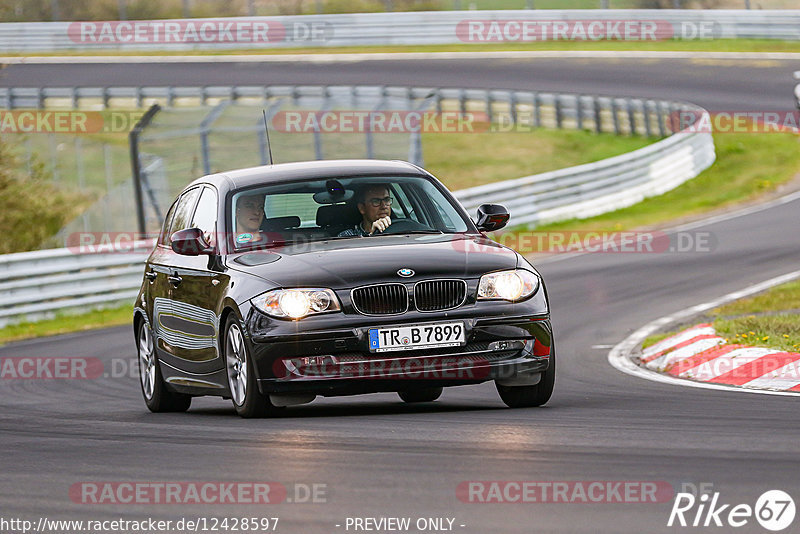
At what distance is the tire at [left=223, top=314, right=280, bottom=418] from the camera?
8.74m

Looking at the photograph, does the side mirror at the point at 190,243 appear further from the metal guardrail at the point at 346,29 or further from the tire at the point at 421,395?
the metal guardrail at the point at 346,29

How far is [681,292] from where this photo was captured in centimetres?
1762

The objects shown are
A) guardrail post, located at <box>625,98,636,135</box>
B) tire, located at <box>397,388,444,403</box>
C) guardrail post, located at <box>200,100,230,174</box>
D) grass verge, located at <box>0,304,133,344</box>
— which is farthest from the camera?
guardrail post, located at <box>625,98,636,135</box>

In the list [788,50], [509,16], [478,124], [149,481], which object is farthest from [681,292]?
[509,16]

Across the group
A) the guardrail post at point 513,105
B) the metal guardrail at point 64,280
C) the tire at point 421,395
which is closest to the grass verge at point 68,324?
the metal guardrail at point 64,280

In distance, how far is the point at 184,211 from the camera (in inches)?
428

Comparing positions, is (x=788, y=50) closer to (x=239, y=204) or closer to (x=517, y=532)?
(x=239, y=204)

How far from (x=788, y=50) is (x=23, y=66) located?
26374mm

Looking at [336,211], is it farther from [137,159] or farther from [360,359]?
[137,159]

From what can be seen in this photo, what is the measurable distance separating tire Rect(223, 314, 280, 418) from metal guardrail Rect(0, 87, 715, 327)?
12017 millimetres

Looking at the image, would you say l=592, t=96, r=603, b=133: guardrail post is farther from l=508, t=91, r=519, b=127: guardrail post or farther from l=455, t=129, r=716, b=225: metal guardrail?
l=455, t=129, r=716, b=225: metal guardrail

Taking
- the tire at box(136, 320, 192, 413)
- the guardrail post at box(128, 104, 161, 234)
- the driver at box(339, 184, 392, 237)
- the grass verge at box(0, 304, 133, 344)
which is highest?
the driver at box(339, 184, 392, 237)

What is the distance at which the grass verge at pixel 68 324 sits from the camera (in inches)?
783

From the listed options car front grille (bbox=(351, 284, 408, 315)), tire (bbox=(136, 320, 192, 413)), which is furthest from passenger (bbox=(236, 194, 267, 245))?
tire (bbox=(136, 320, 192, 413))
